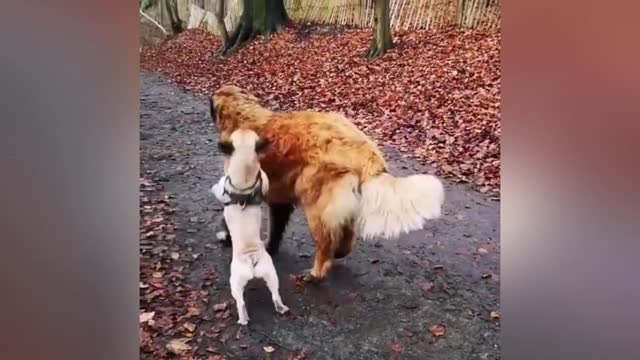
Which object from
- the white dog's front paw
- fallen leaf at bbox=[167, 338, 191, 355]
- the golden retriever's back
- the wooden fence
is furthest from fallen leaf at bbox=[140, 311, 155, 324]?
the wooden fence

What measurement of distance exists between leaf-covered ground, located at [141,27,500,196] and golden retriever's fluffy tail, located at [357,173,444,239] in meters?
0.07

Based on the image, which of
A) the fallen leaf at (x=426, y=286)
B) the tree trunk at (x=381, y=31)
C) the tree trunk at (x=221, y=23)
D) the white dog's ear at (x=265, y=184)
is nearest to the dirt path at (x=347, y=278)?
the fallen leaf at (x=426, y=286)

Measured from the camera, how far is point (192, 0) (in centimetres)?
179

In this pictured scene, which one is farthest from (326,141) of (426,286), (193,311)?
(193,311)

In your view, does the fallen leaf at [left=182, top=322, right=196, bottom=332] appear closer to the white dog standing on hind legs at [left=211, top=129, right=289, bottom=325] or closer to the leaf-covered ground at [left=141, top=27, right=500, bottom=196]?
the white dog standing on hind legs at [left=211, top=129, right=289, bottom=325]

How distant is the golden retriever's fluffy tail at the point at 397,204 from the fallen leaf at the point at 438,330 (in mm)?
285

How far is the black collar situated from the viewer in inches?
66.3

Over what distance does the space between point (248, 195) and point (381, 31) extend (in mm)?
660
